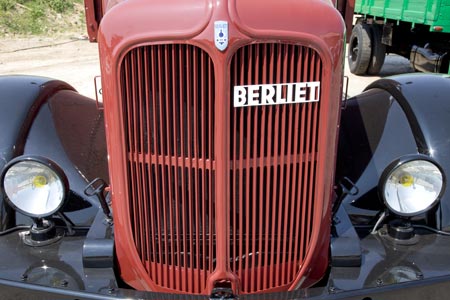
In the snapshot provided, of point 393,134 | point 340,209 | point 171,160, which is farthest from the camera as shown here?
point 393,134

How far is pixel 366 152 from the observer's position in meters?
2.85

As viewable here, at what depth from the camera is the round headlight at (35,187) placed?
Answer: 2246 millimetres

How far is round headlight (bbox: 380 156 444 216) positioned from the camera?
89.3 inches

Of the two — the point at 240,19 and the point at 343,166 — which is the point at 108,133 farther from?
the point at 343,166

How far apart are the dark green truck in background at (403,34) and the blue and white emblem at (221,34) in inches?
304

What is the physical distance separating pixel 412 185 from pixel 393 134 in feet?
1.79

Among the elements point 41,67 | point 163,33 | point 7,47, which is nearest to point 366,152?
point 163,33

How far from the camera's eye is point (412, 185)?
2.33 m

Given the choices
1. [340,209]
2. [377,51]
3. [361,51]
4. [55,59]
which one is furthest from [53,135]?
[55,59]

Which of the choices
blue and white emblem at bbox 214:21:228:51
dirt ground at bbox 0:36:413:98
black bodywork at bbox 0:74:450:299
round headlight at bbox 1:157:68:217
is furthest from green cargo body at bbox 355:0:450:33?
round headlight at bbox 1:157:68:217

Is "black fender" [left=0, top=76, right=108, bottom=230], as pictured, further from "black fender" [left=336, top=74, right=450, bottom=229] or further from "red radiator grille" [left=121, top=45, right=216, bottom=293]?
"black fender" [left=336, top=74, right=450, bottom=229]

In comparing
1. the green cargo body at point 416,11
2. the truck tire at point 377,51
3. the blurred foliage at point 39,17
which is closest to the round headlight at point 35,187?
the green cargo body at point 416,11

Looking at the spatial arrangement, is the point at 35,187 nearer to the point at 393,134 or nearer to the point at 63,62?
the point at 393,134

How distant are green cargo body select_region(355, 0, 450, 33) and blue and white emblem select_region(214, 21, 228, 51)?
25.3 ft
